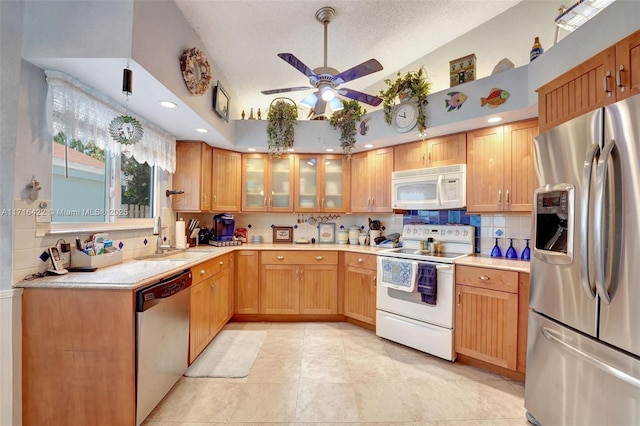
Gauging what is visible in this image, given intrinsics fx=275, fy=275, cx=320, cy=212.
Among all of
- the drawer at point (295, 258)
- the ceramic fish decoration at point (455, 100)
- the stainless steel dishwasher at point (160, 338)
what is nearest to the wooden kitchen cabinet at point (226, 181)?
the drawer at point (295, 258)

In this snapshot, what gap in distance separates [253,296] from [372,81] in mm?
3222

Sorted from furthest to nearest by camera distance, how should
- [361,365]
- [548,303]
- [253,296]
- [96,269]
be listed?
[253,296]
[361,365]
[96,269]
[548,303]

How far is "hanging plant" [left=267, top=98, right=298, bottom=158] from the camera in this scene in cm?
329

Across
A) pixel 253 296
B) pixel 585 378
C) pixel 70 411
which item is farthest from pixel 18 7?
pixel 585 378

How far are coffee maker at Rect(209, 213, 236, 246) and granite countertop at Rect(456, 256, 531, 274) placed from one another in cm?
267

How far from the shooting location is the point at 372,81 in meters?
3.75

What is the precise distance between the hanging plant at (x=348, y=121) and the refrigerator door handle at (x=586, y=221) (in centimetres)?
227

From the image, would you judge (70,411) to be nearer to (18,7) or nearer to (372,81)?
(18,7)

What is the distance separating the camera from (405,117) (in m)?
2.85

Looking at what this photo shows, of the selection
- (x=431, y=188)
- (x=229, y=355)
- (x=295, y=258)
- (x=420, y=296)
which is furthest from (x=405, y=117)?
(x=229, y=355)

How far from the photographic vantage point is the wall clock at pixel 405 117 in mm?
2782

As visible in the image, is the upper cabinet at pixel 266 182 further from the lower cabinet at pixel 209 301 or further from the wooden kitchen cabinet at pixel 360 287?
the wooden kitchen cabinet at pixel 360 287

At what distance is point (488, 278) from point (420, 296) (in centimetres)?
60

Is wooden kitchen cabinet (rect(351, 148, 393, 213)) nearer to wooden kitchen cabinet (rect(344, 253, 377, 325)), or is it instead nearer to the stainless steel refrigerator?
wooden kitchen cabinet (rect(344, 253, 377, 325))
